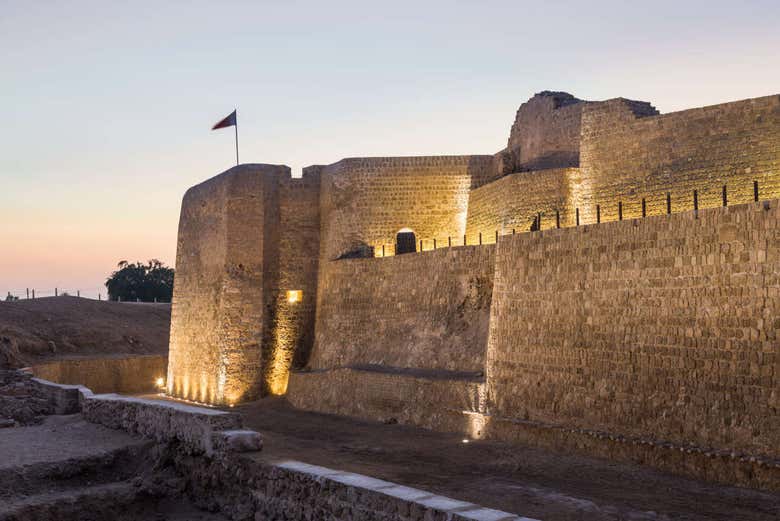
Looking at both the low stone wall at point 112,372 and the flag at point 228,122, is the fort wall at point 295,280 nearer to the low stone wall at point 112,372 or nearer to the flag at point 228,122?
the flag at point 228,122

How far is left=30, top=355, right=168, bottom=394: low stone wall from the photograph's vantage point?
29828 millimetres

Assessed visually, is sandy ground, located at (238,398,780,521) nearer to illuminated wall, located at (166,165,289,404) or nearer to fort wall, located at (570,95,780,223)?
fort wall, located at (570,95,780,223)

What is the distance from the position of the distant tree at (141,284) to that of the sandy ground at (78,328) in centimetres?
1813

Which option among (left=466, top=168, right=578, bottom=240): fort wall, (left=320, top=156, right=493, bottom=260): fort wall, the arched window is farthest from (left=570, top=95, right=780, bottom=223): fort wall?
the arched window

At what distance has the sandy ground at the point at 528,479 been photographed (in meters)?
10.1

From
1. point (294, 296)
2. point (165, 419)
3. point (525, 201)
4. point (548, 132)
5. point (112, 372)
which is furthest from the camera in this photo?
point (112, 372)

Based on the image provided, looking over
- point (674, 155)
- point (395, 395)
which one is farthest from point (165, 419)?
point (674, 155)

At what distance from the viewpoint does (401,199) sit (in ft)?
85.0

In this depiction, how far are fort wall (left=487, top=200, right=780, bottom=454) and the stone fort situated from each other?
0.03 meters

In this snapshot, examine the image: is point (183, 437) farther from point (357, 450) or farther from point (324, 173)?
point (324, 173)

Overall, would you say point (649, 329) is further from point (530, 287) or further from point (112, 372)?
point (112, 372)

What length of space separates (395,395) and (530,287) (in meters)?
5.04

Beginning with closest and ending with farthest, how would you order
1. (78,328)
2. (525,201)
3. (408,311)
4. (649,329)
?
(649,329) < (408,311) < (525,201) < (78,328)

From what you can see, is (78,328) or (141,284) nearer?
(78,328)
